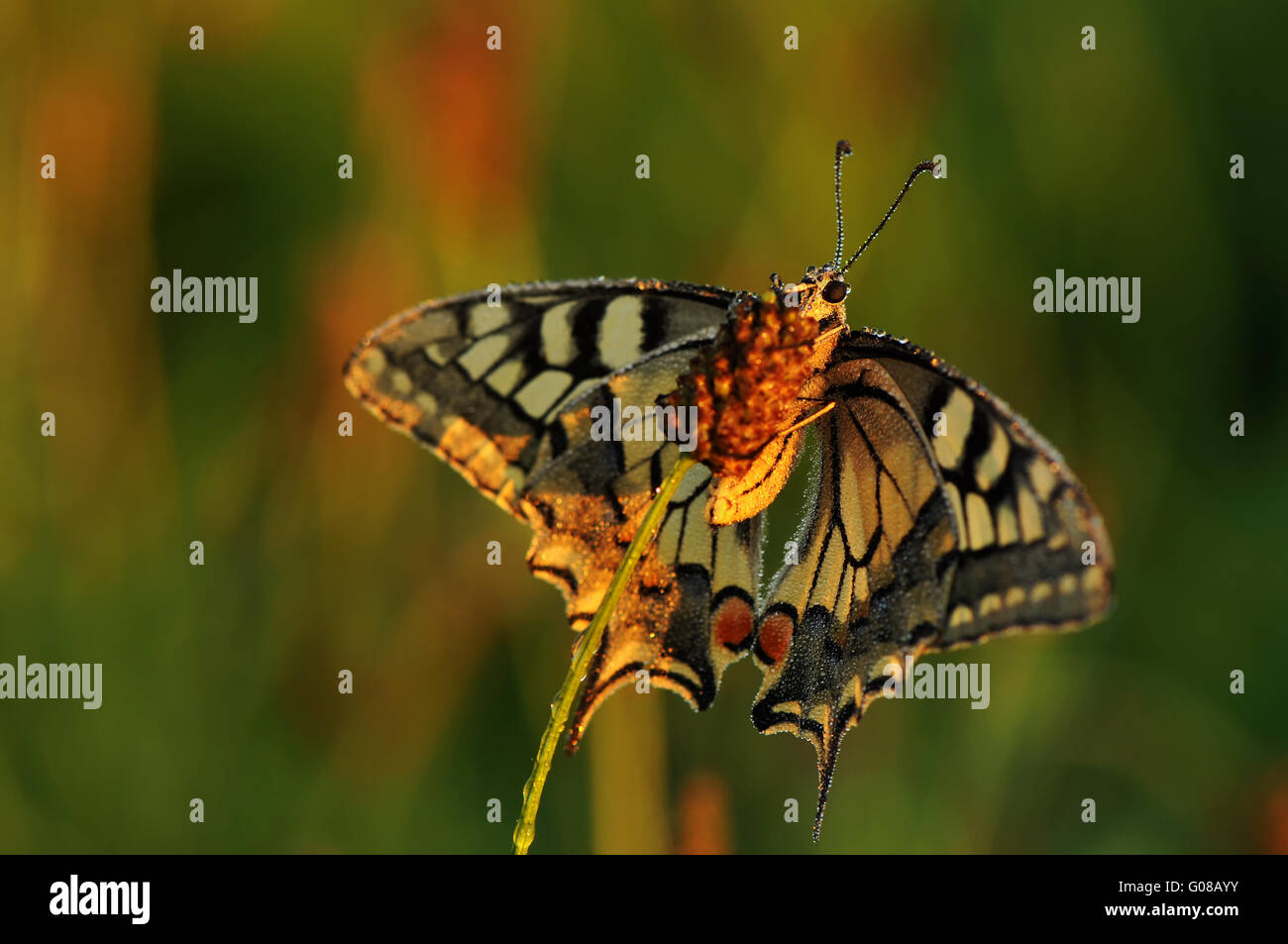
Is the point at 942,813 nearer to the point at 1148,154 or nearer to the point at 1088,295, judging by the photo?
the point at 1088,295

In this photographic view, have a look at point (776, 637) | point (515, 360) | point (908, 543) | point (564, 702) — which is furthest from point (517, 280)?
point (564, 702)

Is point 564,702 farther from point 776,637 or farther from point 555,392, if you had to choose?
point 776,637

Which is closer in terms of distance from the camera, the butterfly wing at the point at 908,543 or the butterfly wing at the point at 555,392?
the butterfly wing at the point at 908,543

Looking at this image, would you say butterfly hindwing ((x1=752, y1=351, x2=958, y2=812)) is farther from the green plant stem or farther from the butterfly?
the green plant stem

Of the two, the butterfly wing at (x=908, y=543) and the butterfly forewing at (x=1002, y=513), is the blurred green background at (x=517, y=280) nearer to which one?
the butterfly wing at (x=908, y=543)

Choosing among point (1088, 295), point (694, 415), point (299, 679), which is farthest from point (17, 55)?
point (1088, 295)

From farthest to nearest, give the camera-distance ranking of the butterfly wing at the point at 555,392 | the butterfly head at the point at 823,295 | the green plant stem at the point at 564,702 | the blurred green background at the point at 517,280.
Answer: the blurred green background at the point at 517,280, the butterfly wing at the point at 555,392, the butterfly head at the point at 823,295, the green plant stem at the point at 564,702

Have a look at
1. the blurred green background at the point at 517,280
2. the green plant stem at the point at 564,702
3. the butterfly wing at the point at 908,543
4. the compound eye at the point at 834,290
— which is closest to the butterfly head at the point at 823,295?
the compound eye at the point at 834,290
